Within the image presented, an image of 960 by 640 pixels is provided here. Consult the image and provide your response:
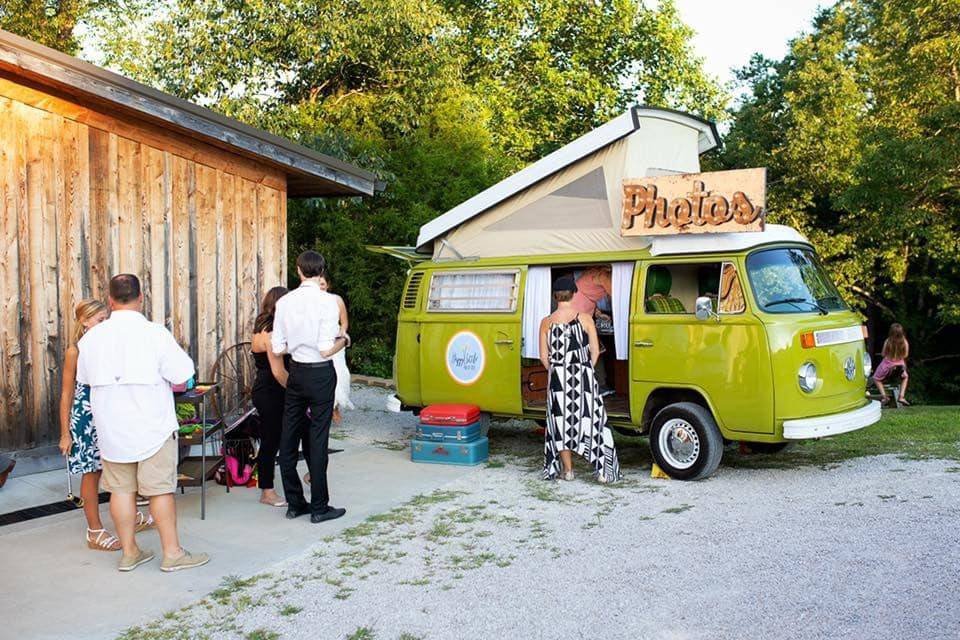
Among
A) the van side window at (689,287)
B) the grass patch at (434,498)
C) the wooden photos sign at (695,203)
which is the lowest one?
the grass patch at (434,498)

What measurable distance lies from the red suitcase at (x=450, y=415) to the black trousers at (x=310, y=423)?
226 centimetres

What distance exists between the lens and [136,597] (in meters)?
4.78

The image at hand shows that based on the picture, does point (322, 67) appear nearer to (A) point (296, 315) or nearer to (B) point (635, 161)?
(B) point (635, 161)

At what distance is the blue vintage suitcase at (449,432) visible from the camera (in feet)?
27.3

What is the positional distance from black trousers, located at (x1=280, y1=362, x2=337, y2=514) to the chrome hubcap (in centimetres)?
304

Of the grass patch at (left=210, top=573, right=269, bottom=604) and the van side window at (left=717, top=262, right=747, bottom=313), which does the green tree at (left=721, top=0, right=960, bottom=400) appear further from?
the grass patch at (left=210, top=573, right=269, bottom=604)

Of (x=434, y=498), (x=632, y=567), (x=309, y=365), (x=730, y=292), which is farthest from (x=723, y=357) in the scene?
(x=309, y=365)

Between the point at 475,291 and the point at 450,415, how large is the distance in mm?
1405

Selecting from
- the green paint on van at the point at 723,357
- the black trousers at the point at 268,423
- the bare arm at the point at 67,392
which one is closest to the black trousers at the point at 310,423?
the black trousers at the point at 268,423

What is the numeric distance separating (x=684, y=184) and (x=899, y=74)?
489 inches

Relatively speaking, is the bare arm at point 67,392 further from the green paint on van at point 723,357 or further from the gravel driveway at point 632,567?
the green paint on van at point 723,357

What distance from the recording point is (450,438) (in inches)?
330

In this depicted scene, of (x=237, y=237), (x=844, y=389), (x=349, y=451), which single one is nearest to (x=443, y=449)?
(x=349, y=451)

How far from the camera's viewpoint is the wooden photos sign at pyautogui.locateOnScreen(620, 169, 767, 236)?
7.16 meters
